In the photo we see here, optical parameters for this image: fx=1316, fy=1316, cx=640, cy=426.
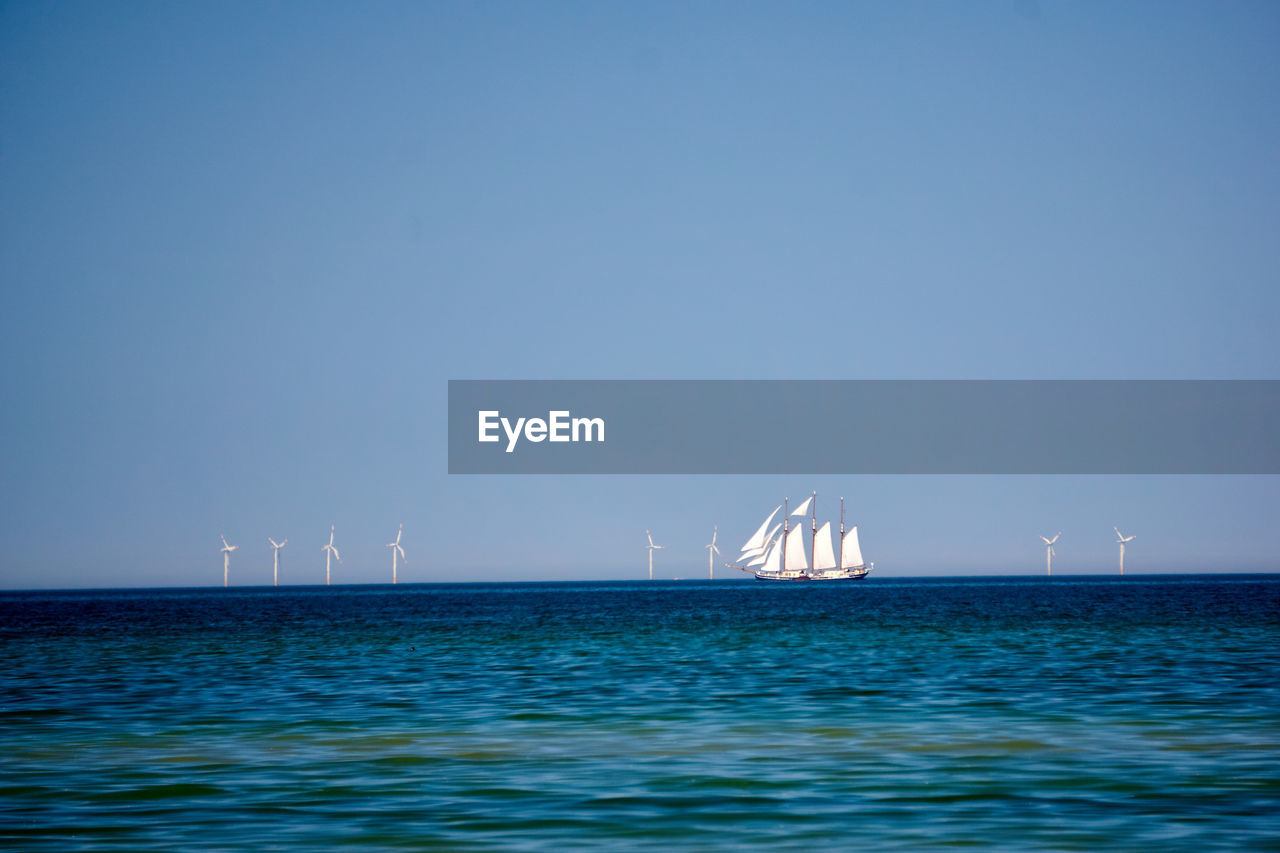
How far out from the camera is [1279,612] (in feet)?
292

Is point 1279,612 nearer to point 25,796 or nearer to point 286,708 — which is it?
point 286,708

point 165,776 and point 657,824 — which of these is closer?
point 657,824

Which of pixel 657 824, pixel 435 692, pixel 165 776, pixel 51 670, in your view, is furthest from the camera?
pixel 51 670

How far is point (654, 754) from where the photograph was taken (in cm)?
2180

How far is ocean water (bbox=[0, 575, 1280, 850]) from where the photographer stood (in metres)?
16.0

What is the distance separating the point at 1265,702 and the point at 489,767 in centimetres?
1751

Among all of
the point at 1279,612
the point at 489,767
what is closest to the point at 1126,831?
the point at 489,767

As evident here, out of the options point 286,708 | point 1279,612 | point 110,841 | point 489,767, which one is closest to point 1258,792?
point 489,767

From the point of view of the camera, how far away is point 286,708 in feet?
97.3

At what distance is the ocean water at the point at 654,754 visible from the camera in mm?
15992

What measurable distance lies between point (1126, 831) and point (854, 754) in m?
6.22

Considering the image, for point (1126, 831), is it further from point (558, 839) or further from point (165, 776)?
point (165, 776)

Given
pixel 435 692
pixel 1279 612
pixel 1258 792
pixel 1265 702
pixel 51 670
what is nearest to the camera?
pixel 1258 792

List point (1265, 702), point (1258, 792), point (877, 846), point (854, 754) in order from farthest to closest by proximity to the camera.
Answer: point (1265, 702) < point (854, 754) < point (1258, 792) < point (877, 846)
